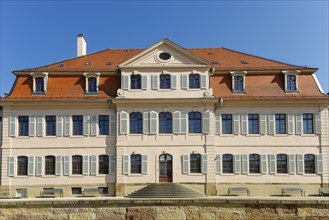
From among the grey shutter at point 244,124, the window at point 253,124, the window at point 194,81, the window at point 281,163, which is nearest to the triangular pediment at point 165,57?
the window at point 194,81

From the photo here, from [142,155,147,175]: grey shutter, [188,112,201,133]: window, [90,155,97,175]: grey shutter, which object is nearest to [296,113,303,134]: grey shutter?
[188,112,201,133]: window

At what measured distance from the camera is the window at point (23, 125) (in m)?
27.5

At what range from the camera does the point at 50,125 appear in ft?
90.7

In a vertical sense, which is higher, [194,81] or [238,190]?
[194,81]

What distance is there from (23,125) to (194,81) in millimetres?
11905

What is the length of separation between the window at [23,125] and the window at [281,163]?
55.4 ft

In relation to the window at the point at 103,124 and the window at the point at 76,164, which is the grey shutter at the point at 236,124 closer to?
the window at the point at 103,124

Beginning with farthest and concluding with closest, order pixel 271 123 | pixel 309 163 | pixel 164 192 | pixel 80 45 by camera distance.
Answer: pixel 80 45 < pixel 271 123 < pixel 309 163 < pixel 164 192

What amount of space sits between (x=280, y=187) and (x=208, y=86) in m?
8.14

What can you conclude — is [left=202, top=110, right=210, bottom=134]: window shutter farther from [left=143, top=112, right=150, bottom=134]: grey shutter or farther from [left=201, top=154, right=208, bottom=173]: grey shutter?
[left=143, top=112, right=150, bottom=134]: grey shutter

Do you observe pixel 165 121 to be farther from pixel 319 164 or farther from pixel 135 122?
pixel 319 164

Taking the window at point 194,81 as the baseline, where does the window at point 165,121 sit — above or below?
below

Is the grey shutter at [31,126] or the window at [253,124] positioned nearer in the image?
the grey shutter at [31,126]

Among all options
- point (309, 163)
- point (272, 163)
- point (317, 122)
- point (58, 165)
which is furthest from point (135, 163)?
point (317, 122)
